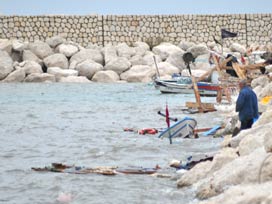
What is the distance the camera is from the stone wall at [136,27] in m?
51.0

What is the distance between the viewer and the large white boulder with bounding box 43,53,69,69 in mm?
45844

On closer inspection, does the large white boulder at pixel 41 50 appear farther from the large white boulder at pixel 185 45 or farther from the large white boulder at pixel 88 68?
the large white boulder at pixel 185 45

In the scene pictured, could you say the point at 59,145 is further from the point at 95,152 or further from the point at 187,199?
the point at 187,199

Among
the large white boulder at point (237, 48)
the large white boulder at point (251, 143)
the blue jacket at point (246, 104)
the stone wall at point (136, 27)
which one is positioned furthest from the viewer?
the stone wall at point (136, 27)

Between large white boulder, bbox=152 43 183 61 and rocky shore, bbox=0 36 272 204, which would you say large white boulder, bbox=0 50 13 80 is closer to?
rocky shore, bbox=0 36 272 204

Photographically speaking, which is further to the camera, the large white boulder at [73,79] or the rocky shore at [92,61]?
the rocky shore at [92,61]

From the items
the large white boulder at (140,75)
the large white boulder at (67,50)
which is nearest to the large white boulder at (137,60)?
the large white boulder at (140,75)

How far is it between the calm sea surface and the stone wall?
52.2 ft

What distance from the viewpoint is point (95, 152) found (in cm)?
1584

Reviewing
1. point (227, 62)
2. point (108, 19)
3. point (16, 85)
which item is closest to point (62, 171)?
point (227, 62)

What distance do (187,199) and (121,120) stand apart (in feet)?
47.0

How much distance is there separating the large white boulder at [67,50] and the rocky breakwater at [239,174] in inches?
1379

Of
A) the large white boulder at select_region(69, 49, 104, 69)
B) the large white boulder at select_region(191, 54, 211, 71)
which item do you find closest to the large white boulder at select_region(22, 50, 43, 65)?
the large white boulder at select_region(69, 49, 104, 69)

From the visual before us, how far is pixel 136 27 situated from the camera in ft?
169
